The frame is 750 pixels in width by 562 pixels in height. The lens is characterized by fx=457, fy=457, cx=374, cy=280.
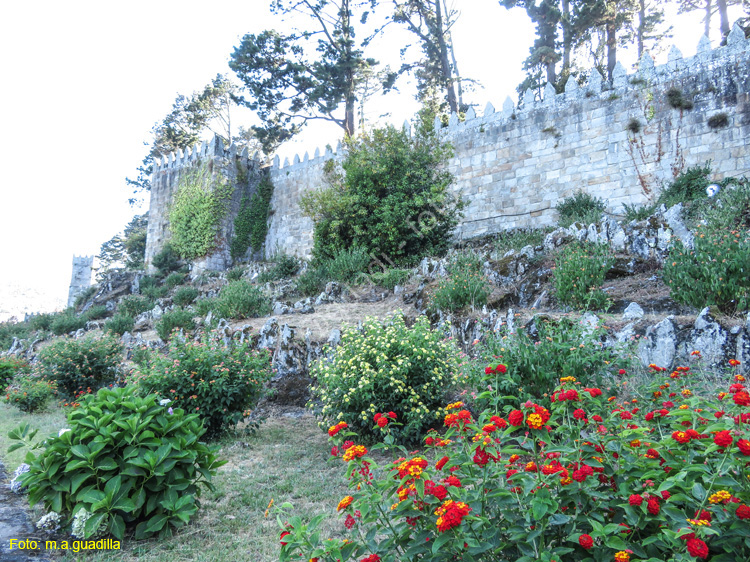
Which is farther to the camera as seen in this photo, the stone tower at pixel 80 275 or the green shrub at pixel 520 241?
the stone tower at pixel 80 275

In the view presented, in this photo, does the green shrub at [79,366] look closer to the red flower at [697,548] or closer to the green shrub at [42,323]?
the red flower at [697,548]

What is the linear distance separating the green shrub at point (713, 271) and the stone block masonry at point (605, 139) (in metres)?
5.92

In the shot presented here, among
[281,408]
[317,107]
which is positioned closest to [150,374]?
[281,408]

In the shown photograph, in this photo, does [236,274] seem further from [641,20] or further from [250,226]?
[641,20]

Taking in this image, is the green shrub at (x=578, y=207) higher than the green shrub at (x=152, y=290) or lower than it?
higher

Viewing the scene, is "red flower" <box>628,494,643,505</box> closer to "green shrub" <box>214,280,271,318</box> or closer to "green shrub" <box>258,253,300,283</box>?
"green shrub" <box>214,280,271,318</box>

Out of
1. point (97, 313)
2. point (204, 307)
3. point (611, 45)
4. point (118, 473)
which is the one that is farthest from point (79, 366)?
point (611, 45)

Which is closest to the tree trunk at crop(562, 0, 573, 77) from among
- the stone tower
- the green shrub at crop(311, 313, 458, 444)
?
the green shrub at crop(311, 313, 458, 444)

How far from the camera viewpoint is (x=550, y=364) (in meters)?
4.04

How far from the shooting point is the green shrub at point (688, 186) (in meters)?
9.50

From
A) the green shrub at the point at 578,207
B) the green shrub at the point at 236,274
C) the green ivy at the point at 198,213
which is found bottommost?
the green shrub at the point at 236,274

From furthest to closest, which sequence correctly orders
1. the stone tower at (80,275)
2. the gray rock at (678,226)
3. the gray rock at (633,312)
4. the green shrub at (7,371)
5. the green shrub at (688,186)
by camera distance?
the stone tower at (80,275) < the green shrub at (7,371) < the green shrub at (688,186) < the gray rock at (678,226) < the gray rock at (633,312)

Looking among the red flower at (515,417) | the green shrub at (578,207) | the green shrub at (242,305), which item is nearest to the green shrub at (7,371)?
the green shrub at (242,305)

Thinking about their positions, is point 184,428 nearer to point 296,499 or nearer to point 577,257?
point 296,499
